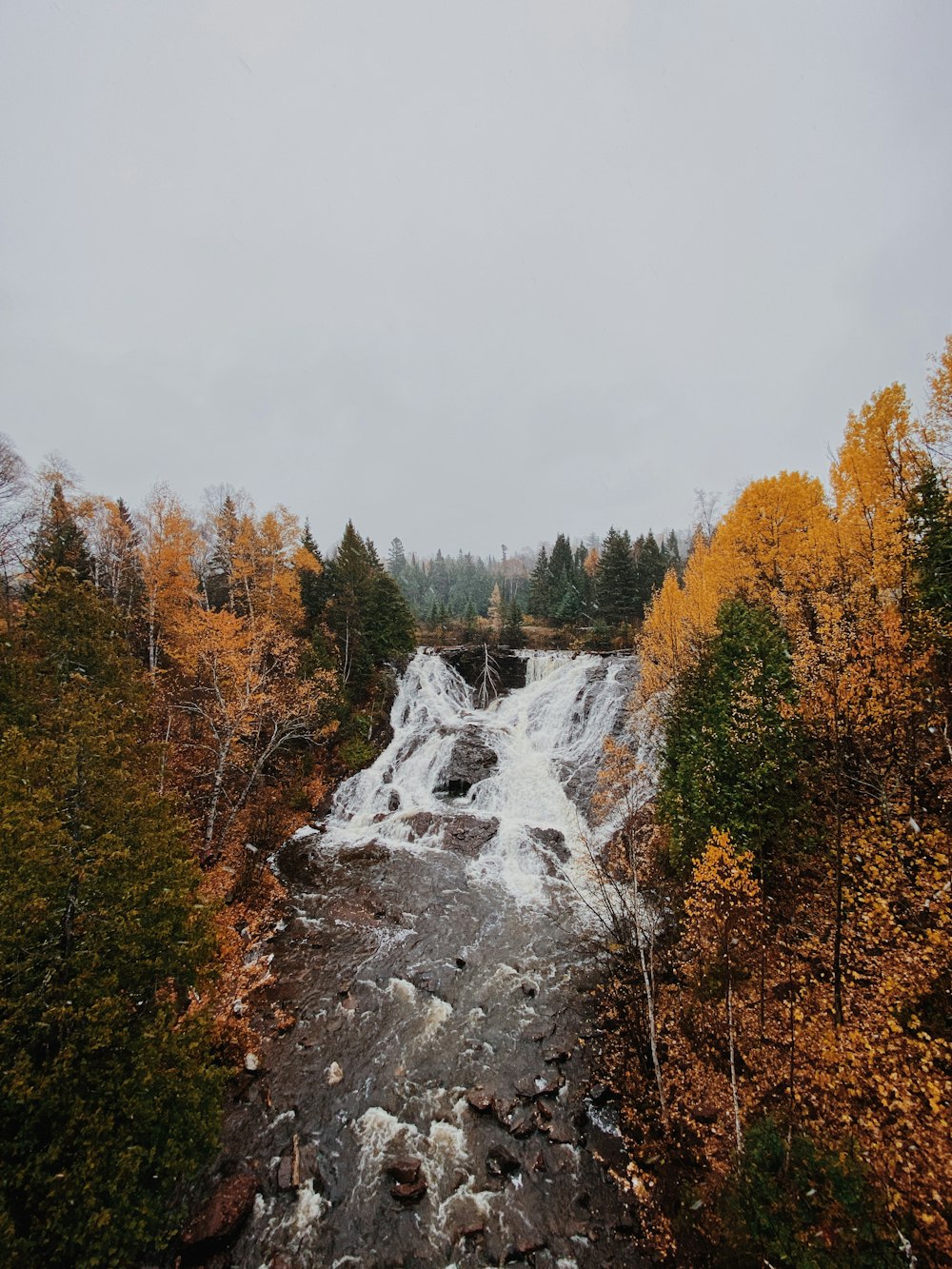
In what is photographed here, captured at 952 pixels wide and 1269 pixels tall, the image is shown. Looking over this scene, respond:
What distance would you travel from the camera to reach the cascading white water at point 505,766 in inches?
844

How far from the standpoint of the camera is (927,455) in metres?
14.8

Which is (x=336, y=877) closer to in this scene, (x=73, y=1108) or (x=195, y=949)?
(x=195, y=949)

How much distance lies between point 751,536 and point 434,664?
24784 mm

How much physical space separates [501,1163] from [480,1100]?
1.30 metres

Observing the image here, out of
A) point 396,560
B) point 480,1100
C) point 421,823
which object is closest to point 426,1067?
point 480,1100

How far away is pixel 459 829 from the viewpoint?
2277cm

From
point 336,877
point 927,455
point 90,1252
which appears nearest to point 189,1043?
point 90,1252

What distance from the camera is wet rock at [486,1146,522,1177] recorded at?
8.84 meters

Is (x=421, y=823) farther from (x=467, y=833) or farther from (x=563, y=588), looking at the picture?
(x=563, y=588)

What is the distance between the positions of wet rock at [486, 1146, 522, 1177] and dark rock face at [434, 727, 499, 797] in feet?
55.4

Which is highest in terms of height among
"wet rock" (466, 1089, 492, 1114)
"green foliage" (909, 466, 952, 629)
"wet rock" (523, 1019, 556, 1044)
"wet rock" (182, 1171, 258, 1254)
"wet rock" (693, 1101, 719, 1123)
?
"green foliage" (909, 466, 952, 629)

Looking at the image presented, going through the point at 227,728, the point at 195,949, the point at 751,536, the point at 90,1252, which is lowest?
the point at 90,1252

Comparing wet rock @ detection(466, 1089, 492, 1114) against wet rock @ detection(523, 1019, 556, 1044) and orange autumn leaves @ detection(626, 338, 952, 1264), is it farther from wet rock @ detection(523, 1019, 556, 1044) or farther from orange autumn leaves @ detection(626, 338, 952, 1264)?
orange autumn leaves @ detection(626, 338, 952, 1264)

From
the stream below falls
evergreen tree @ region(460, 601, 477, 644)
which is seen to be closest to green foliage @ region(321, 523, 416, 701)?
evergreen tree @ region(460, 601, 477, 644)
